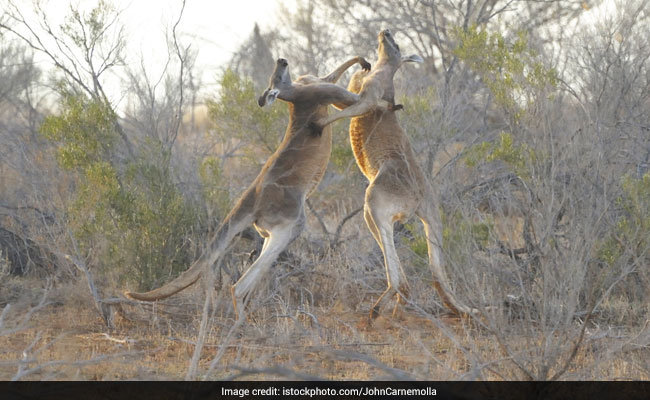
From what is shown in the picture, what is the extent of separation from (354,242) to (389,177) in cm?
265

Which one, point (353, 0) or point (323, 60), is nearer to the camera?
point (323, 60)

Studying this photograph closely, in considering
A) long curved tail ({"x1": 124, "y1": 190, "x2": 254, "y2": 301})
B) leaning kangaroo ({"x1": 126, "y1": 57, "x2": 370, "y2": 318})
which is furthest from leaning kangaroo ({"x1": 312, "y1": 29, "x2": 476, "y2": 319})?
long curved tail ({"x1": 124, "y1": 190, "x2": 254, "y2": 301})

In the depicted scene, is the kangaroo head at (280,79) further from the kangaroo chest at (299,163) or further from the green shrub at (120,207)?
the green shrub at (120,207)

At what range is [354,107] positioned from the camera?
705 centimetres

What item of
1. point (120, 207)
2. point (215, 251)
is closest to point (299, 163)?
point (215, 251)

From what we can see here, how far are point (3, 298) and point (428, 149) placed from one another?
5.43 meters

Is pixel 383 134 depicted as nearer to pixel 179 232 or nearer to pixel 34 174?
pixel 179 232

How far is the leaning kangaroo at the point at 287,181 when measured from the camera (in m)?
6.94

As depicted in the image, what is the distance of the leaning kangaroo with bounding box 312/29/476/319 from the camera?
7.16 metres

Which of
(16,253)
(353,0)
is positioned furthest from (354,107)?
(353,0)

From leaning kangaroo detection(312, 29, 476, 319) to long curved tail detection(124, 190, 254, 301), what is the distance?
999 mm

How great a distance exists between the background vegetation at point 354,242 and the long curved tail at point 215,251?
1.31ft

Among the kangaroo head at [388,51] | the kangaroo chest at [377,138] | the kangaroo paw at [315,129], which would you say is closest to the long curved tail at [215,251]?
the kangaroo paw at [315,129]
